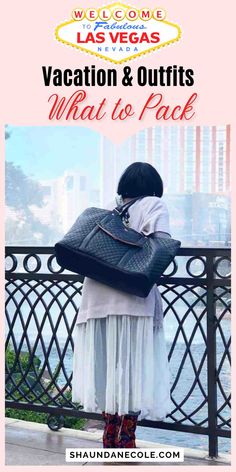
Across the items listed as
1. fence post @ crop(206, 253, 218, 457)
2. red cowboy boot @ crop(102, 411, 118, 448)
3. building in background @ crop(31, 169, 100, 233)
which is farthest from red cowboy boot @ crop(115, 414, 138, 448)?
building in background @ crop(31, 169, 100, 233)

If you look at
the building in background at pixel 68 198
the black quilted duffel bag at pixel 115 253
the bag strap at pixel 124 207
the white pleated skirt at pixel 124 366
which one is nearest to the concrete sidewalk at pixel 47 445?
the white pleated skirt at pixel 124 366

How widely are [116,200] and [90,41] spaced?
0.73 meters

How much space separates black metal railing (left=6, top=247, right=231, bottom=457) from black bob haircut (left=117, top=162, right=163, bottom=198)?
310 mm

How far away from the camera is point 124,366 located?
2.17 metres

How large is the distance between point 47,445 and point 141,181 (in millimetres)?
1250

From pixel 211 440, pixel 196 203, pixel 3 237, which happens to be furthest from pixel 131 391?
pixel 196 203

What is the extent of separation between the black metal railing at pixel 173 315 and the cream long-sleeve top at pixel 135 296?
29 cm

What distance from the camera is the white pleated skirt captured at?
2162 millimetres

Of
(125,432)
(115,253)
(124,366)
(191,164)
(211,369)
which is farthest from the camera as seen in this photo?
(191,164)

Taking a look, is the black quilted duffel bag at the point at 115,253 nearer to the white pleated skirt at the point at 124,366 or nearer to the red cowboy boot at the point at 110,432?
the white pleated skirt at the point at 124,366

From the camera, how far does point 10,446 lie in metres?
2.59

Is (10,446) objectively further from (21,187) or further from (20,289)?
(21,187)

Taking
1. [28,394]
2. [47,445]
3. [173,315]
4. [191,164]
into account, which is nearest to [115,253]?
[173,315]

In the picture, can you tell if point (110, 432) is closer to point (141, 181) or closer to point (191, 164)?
point (141, 181)
